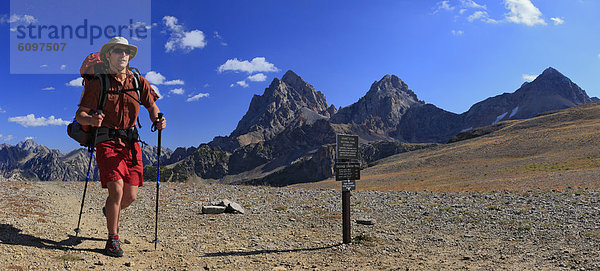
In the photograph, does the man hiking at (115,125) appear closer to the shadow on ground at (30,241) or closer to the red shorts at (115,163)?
the red shorts at (115,163)

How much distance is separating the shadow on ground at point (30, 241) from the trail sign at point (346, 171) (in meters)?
5.05

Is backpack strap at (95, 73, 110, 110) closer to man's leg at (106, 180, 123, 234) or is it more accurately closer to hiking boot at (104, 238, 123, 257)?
man's leg at (106, 180, 123, 234)

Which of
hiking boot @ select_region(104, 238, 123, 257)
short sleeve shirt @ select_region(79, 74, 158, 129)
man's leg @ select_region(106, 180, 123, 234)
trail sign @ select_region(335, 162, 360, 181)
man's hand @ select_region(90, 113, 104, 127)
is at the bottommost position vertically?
hiking boot @ select_region(104, 238, 123, 257)

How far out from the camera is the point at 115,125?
604cm

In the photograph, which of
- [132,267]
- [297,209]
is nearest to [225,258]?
Result: [132,267]

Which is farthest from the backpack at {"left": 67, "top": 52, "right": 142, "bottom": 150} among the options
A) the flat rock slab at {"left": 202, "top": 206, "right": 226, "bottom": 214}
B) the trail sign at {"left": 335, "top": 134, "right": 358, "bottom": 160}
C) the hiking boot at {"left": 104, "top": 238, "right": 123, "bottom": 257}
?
the flat rock slab at {"left": 202, "top": 206, "right": 226, "bottom": 214}

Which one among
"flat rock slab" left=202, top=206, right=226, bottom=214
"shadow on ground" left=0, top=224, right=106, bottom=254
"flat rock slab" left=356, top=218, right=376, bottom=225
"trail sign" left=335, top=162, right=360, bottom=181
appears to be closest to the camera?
"shadow on ground" left=0, top=224, right=106, bottom=254

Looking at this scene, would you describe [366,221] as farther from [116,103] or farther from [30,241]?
[30,241]

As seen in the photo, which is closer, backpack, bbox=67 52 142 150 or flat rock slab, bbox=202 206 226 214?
backpack, bbox=67 52 142 150

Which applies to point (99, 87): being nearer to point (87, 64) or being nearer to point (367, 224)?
point (87, 64)

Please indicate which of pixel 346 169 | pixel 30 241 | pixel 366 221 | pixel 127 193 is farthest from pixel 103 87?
pixel 366 221

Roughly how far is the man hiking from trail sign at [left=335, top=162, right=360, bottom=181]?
4.29 meters

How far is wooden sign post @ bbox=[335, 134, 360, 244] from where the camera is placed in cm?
789

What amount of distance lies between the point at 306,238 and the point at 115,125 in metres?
5.23
